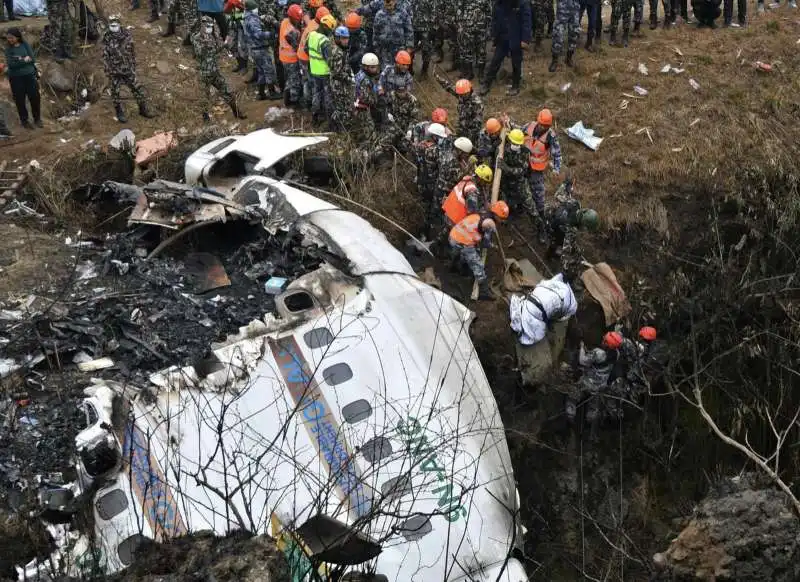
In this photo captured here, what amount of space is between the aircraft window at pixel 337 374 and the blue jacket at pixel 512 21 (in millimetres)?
7839

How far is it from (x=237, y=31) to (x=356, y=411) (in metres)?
9.55

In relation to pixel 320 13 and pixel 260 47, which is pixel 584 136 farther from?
pixel 260 47

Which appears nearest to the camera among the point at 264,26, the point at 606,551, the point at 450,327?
the point at 450,327

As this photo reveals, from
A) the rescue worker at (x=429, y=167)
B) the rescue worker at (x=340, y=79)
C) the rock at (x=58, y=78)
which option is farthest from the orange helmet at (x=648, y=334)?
the rock at (x=58, y=78)

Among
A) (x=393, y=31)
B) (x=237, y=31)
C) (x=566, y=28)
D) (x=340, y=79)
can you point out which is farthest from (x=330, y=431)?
(x=237, y=31)

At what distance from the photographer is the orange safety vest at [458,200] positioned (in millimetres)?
9391

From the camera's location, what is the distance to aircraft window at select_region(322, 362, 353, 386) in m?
6.50

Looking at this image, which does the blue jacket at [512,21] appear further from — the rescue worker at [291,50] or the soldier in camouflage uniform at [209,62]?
the soldier in camouflage uniform at [209,62]

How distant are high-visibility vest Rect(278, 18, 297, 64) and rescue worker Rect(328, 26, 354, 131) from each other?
0.85 m

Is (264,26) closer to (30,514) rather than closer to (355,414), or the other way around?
(355,414)

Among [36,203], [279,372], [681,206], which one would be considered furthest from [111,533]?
[681,206]

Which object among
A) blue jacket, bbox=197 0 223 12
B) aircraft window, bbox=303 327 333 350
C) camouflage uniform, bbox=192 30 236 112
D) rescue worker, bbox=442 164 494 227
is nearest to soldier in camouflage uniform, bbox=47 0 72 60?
blue jacket, bbox=197 0 223 12

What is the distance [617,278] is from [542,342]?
6.28 feet

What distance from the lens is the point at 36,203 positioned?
10.4 metres
